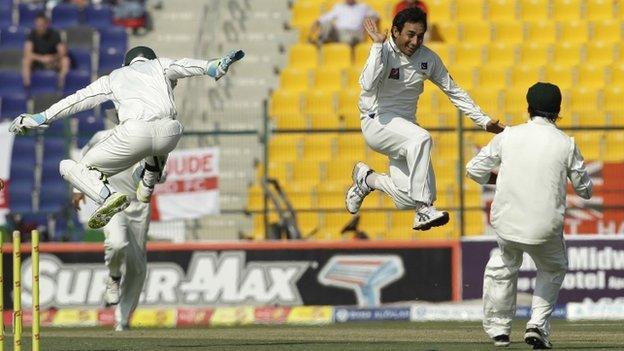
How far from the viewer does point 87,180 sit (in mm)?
13828

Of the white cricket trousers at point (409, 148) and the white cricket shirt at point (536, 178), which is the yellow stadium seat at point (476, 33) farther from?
the white cricket shirt at point (536, 178)

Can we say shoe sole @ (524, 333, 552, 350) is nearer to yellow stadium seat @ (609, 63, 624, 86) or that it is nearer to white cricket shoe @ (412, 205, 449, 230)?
white cricket shoe @ (412, 205, 449, 230)

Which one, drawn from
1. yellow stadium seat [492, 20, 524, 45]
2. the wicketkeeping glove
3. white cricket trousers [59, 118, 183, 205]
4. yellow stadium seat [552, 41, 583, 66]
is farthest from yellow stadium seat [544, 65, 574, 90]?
white cricket trousers [59, 118, 183, 205]

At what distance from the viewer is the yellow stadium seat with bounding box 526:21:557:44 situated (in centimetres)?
2480

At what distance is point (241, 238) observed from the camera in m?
21.3

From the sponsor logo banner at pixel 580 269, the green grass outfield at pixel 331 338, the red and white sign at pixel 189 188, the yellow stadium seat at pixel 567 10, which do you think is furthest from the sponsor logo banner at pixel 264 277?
the yellow stadium seat at pixel 567 10

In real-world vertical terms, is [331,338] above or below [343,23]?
below

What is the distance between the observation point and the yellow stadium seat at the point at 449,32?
81.8 feet

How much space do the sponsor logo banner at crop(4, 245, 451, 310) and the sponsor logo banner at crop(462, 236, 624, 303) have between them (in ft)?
1.13

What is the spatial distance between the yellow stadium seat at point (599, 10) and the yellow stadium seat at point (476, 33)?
1592mm

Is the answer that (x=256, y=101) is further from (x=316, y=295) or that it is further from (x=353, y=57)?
(x=316, y=295)

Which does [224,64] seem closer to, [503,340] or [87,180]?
[87,180]

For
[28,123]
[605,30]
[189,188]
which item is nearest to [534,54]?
[605,30]

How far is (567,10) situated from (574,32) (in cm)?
55
